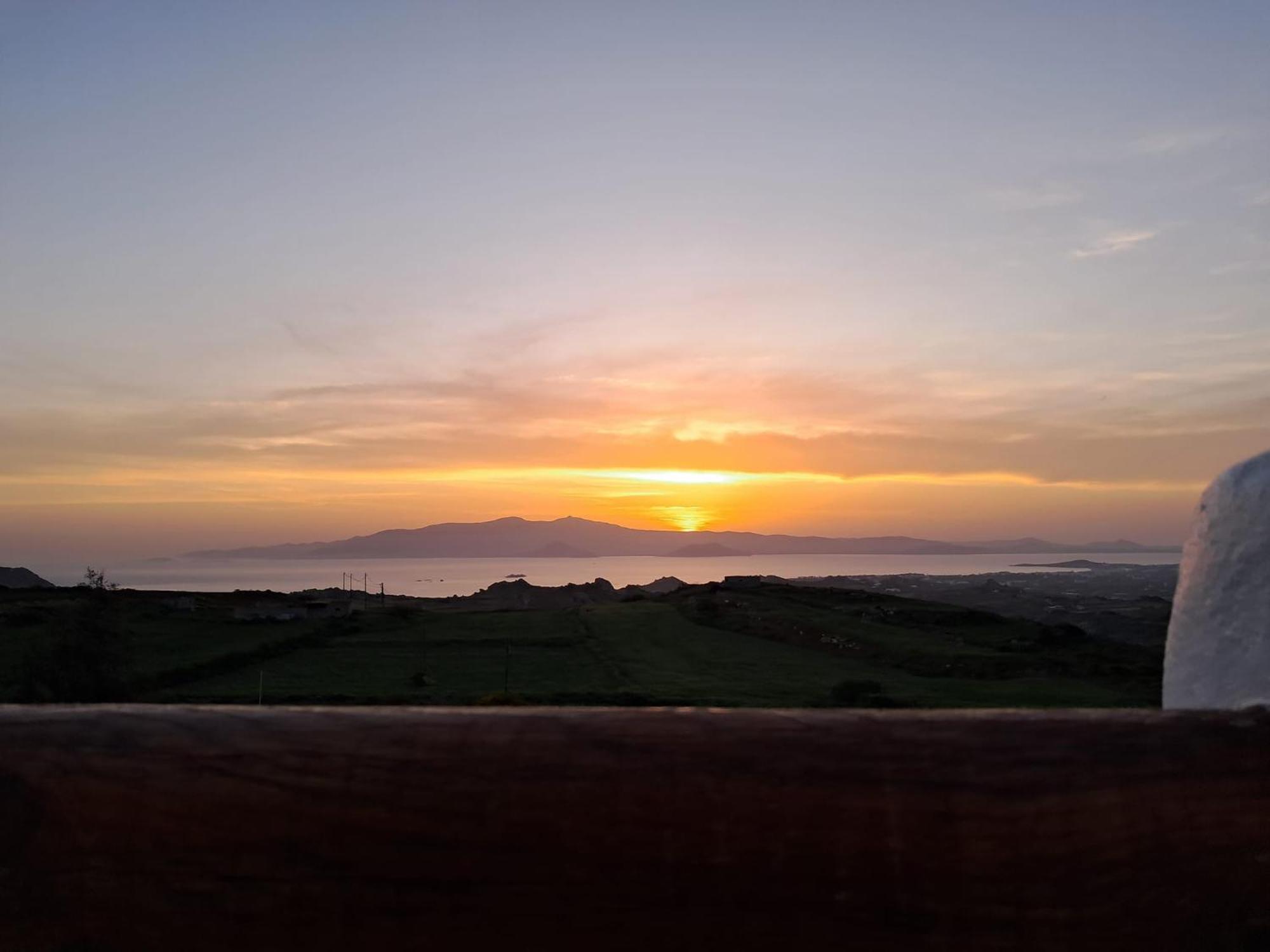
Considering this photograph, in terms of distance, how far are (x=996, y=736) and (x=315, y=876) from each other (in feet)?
2.18

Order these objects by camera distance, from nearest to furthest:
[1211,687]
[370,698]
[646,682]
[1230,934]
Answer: [1230,934]
[1211,687]
[370,698]
[646,682]

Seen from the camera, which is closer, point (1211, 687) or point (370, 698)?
point (1211, 687)

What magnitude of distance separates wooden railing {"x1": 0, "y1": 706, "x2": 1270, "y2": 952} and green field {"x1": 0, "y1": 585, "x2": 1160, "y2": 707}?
14.6m

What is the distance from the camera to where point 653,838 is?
0.87 meters

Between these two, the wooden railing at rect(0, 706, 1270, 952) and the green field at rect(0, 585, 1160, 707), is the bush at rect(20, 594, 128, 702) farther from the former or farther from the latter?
the wooden railing at rect(0, 706, 1270, 952)

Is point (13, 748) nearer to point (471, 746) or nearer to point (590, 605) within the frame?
point (471, 746)

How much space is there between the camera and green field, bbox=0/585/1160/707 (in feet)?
76.2

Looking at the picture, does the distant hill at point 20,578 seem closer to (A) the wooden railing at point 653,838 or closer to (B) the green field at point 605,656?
(B) the green field at point 605,656

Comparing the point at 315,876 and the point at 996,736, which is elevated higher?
the point at 996,736

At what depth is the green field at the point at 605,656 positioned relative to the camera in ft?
76.2

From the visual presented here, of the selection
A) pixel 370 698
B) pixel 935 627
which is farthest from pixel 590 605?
pixel 370 698

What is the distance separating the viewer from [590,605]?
52.8 meters

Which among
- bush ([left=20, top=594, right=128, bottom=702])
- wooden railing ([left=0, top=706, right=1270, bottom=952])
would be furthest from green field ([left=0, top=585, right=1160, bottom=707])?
wooden railing ([left=0, top=706, right=1270, bottom=952])

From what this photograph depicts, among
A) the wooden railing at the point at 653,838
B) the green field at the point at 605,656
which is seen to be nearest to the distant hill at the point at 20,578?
the green field at the point at 605,656
